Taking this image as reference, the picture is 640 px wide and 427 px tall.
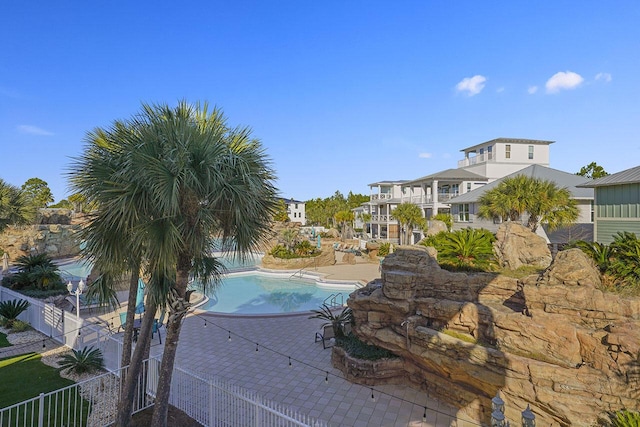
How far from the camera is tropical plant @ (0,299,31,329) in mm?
13984

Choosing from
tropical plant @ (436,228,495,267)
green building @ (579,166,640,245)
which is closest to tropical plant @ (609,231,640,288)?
tropical plant @ (436,228,495,267)

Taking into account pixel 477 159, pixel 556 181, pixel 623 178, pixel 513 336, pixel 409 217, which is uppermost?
pixel 477 159

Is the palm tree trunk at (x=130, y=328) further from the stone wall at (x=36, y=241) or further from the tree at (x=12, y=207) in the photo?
the stone wall at (x=36, y=241)

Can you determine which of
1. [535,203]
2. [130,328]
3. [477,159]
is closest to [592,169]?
[477,159]

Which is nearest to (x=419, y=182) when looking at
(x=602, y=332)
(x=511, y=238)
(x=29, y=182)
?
(x=511, y=238)

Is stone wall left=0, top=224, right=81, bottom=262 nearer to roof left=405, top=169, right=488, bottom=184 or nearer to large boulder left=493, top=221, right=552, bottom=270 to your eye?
large boulder left=493, top=221, right=552, bottom=270

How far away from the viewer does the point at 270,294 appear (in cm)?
2366

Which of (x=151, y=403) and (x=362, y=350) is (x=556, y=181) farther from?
(x=151, y=403)

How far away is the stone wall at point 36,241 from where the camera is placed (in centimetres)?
3356

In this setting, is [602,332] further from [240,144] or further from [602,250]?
[240,144]

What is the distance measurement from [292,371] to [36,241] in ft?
121

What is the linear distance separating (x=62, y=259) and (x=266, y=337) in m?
32.9

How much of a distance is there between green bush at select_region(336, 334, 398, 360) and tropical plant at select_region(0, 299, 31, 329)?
44.1ft

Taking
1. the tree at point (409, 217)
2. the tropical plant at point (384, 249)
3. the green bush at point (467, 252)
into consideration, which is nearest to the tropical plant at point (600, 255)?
the green bush at point (467, 252)
